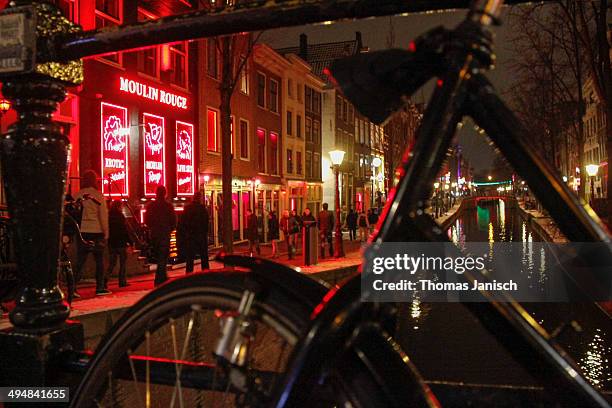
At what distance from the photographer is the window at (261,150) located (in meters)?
29.6

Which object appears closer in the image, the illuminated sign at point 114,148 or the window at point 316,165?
the illuminated sign at point 114,148

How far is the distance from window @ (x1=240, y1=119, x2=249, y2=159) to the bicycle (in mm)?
25772

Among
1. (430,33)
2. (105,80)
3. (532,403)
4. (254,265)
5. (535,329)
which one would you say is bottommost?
(532,403)

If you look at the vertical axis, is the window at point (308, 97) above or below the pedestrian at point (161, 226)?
above

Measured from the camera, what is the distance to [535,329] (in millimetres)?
1155

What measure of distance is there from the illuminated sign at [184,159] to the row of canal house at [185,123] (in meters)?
0.04

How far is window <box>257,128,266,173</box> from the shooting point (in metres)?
29.6

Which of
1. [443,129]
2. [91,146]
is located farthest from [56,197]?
[91,146]

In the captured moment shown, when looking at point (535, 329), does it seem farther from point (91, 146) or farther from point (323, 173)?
point (323, 173)

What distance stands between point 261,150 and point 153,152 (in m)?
11.9

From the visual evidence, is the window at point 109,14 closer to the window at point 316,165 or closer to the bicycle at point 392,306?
the bicycle at point 392,306

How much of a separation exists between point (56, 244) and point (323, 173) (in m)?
40.3

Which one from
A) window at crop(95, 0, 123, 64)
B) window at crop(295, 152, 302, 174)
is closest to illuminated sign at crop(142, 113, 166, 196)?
window at crop(95, 0, 123, 64)

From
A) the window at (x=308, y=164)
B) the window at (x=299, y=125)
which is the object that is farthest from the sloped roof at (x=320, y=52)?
the window at (x=299, y=125)
